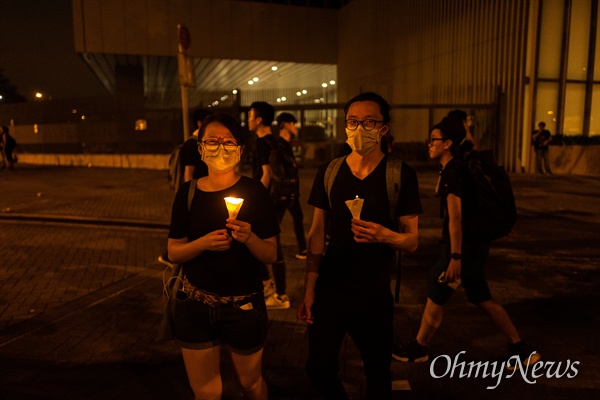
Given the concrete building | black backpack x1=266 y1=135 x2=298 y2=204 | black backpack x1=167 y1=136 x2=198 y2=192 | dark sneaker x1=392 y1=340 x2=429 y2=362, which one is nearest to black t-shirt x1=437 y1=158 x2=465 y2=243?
dark sneaker x1=392 y1=340 x2=429 y2=362

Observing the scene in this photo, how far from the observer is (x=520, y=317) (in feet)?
15.6

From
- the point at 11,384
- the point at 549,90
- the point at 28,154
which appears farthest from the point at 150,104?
the point at 11,384

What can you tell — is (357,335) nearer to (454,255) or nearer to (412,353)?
(454,255)

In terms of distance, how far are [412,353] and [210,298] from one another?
1996 millimetres

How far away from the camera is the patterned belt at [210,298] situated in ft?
8.14

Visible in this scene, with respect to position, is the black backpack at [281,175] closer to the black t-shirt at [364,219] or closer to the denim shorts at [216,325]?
the black t-shirt at [364,219]

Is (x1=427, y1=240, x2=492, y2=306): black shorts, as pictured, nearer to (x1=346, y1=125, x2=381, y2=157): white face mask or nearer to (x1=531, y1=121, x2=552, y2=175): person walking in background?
(x1=346, y1=125, x2=381, y2=157): white face mask

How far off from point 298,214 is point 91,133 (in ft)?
60.7

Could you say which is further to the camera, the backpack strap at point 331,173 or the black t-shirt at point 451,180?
the black t-shirt at point 451,180

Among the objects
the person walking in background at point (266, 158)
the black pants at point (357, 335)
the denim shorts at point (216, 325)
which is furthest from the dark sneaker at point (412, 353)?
the denim shorts at point (216, 325)

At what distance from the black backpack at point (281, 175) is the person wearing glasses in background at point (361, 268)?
253 centimetres

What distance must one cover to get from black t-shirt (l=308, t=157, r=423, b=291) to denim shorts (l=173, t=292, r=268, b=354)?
458 millimetres

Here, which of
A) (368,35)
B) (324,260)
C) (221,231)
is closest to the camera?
(221,231)

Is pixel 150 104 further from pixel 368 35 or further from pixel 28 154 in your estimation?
pixel 368 35
